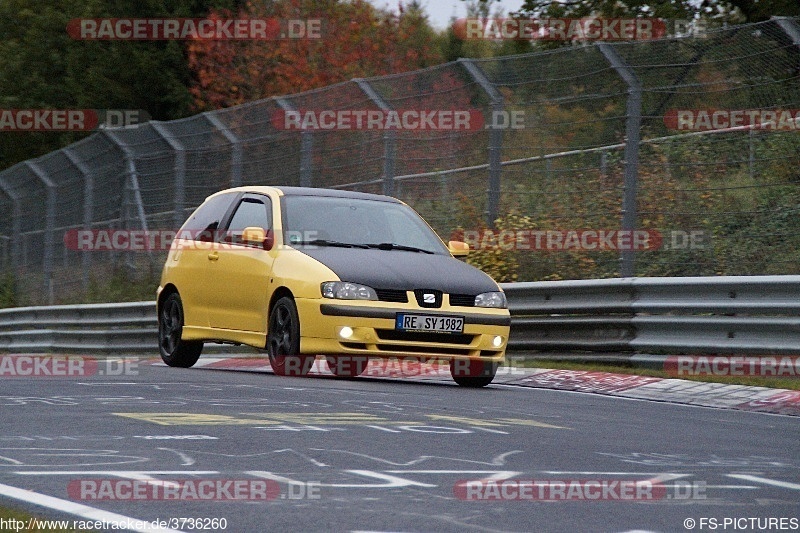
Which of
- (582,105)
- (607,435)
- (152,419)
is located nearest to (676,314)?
(582,105)

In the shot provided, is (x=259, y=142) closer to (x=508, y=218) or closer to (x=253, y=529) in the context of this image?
(x=508, y=218)

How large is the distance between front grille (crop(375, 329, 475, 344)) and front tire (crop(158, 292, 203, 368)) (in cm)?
305

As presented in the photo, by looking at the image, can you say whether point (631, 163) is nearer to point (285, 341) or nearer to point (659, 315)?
point (659, 315)

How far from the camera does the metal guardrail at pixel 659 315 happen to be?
1179 centimetres

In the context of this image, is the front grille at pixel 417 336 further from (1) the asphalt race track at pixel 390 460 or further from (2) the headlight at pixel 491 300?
(1) the asphalt race track at pixel 390 460

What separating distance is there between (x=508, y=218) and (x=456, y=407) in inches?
250

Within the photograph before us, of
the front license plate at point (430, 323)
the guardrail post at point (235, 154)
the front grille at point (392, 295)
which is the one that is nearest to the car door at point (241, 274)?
the front grille at point (392, 295)

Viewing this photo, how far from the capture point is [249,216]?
13477 millimetres

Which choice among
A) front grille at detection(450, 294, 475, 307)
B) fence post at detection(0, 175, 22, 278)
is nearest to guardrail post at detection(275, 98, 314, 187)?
front grille at detection(450, 294, 475, 307)

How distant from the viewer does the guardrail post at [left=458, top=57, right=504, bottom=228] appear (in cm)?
1545

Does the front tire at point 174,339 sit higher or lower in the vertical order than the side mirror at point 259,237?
lower

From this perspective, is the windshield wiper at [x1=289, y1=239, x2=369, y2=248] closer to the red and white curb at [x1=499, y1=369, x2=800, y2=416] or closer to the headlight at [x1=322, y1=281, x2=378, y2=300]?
the headlight at [x1=322, y1=281, x2=378, y2=300]

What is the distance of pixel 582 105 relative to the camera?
14.7 metres

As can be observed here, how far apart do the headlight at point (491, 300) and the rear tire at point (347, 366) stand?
1356mm
